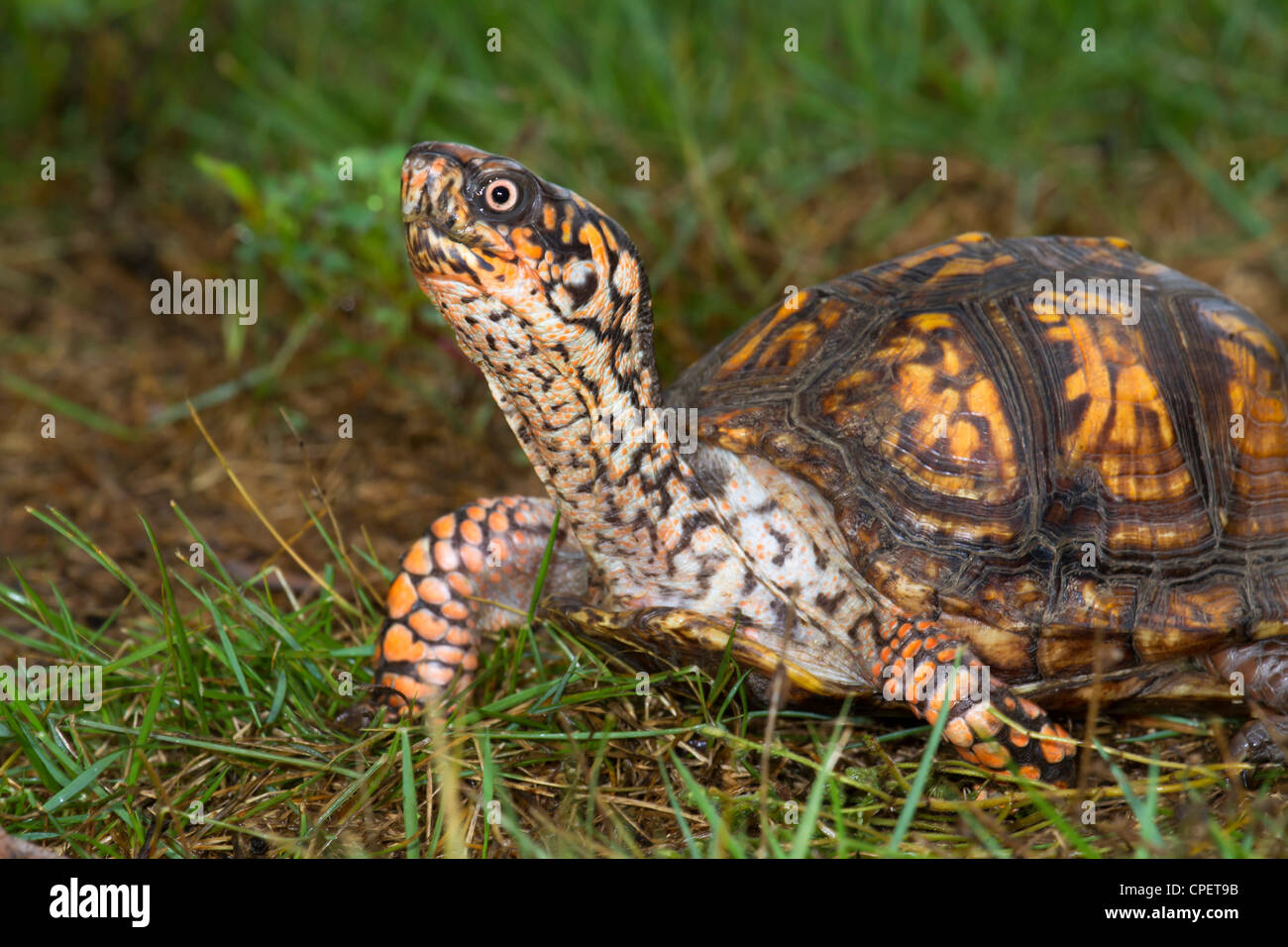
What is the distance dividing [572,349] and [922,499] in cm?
94

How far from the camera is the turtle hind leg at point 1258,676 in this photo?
2.61m

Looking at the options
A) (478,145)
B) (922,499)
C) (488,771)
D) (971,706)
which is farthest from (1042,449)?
(478,145)

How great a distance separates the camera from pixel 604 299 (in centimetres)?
240

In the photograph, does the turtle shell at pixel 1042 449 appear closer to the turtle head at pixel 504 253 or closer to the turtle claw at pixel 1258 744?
the turtle claw at pixel 1258 744

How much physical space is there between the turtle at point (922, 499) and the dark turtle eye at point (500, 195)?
9 centimetres

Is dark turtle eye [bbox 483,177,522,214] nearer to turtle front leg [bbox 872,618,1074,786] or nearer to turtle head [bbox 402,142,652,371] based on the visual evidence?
turtle head [bbox 402,142,652,371]

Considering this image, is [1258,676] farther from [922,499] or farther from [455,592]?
[455,592]

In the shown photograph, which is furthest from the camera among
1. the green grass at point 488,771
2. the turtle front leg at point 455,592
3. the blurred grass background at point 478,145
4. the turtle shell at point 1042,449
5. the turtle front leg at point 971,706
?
the blurred grass background at point 478,145

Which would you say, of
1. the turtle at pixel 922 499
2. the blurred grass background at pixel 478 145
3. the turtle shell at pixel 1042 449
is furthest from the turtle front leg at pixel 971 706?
the blurred grass background at pixel 478 145

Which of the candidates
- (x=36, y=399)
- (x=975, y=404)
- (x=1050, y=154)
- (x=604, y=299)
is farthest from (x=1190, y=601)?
(x=36, y=399)

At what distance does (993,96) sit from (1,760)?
4.99 m

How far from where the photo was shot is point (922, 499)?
2580mm
